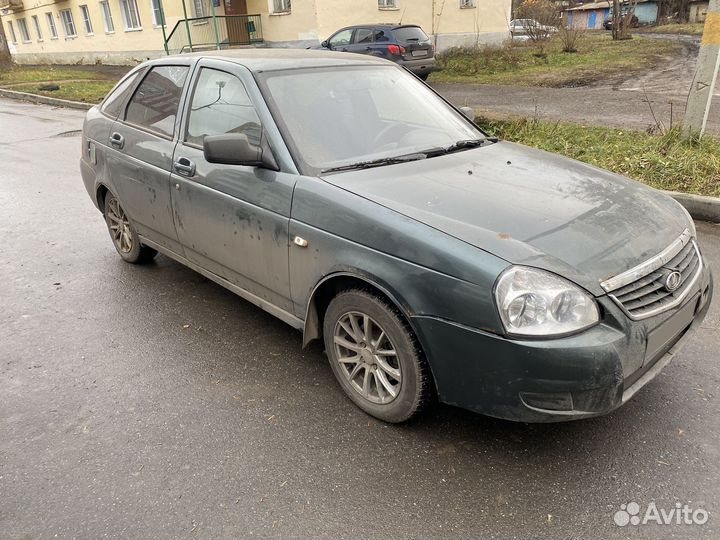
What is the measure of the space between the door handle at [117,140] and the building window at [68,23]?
3323 centimetres

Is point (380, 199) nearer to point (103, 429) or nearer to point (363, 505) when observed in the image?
point (363, 505)

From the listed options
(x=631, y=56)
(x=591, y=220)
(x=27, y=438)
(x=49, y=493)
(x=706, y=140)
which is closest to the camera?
(x=49, y=493)

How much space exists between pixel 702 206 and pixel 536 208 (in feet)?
12.6

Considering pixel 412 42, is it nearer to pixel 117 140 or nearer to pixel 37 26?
pixel 117 140

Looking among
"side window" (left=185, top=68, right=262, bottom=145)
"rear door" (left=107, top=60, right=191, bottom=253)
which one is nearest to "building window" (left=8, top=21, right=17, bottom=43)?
"rear door" (left=107, top=60, right=191, bottom=253)

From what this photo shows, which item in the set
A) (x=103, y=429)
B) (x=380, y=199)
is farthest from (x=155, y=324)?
(x=380, y=199)

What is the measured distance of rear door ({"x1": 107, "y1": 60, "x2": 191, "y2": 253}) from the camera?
392cm

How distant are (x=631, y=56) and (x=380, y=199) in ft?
71.8

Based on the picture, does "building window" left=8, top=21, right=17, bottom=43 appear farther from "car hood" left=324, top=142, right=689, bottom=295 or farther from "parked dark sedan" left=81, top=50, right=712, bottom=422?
"car hood" left=324, top=142, right=689, bottom=295

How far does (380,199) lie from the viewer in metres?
2.71

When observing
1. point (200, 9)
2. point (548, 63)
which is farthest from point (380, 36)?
point (200, 9)

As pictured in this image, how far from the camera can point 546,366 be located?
7.29 feet

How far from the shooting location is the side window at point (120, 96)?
4.58 m

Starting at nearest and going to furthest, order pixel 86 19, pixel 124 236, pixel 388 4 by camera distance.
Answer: pixel 124 236, pixel 388 4, pixel 86 19
